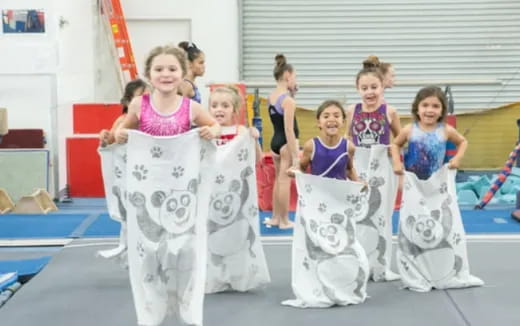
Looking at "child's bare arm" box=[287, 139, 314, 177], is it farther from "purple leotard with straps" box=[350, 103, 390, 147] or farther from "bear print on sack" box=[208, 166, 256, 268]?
"purple leotard with straps" box=[350, 103, 390, 147]

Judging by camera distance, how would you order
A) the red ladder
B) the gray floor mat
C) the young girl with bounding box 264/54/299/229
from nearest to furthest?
the gray floor mat, the young girl with bounding box 264/54/299/229, the red ladder

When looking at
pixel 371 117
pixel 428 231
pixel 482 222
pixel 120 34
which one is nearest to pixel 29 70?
pixel 120 34

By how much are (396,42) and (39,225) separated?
679 centimetres

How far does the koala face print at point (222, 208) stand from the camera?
5004 mm

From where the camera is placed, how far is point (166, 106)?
4.05 metres

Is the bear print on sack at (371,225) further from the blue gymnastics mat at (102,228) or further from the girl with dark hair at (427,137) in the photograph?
the blue gymnastics mat at (102,228)

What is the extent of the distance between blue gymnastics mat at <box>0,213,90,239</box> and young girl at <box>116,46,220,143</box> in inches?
128

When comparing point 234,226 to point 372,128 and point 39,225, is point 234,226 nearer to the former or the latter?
point 372,128

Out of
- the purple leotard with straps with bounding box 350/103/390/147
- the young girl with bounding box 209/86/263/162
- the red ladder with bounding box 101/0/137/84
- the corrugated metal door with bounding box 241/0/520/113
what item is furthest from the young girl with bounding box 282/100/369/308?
the corrugated metal door with bounding box 241/0/520/113

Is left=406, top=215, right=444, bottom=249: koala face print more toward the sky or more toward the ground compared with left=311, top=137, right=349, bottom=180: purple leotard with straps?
more toward the ground

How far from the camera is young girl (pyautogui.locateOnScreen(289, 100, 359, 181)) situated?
189 inches

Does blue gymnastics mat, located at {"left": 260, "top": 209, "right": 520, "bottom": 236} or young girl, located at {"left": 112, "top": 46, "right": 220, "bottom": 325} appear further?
blue gymnastics mat, located at {"left": 260, "top": 209, "right": 520, "bottom": 236}

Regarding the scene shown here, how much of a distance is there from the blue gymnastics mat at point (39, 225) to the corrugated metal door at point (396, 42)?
204 inches

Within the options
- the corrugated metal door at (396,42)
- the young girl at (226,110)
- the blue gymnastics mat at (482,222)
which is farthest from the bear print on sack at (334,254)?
the corrugated metal door at (396,42)
